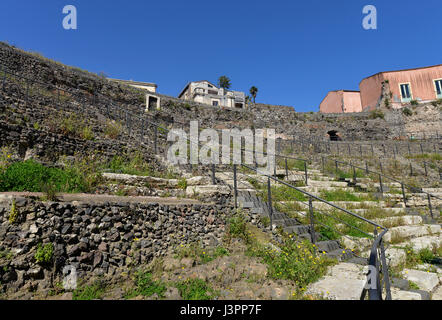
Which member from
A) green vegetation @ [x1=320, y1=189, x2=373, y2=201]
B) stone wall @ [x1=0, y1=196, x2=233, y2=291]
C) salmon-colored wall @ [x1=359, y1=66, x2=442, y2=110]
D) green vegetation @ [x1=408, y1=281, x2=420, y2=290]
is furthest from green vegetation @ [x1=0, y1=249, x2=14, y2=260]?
salmon-colored wall @ [x1=359, y1=66, x2=442, y2=110]

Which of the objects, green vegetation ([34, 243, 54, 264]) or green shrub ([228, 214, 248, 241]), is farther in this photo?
green shrub ([228, 214, 248, 241])

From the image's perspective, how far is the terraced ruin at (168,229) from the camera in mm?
3521

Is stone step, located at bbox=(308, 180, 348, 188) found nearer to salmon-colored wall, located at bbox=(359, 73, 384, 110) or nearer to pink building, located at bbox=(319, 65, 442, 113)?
pink building, located at bbox=(319, 65, 442, 113)

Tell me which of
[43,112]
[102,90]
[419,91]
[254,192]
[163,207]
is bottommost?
[163,207]

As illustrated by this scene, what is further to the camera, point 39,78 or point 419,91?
point 419,91

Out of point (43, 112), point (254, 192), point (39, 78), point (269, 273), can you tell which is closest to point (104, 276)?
point (269, 273)

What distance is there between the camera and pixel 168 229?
5.02m

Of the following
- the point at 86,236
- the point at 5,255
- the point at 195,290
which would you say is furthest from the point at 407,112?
the point at 5,255

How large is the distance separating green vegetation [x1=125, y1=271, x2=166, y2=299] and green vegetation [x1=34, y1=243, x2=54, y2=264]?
48.5 inches

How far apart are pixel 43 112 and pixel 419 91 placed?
35.2 m

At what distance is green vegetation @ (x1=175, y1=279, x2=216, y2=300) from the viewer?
350cm

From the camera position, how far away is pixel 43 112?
8.95 metres

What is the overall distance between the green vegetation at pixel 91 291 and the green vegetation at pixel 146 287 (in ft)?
1.27
